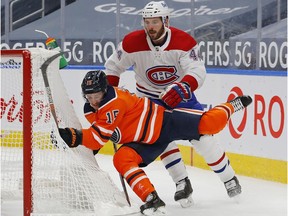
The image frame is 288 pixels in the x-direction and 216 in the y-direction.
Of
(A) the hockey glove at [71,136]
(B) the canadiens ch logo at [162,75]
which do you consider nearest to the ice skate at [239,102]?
(B) the canadiens ch logo at [162,75]

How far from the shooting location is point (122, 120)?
4125 millimetres

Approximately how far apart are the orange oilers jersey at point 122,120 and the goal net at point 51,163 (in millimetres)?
123

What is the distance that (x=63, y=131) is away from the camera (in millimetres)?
3943

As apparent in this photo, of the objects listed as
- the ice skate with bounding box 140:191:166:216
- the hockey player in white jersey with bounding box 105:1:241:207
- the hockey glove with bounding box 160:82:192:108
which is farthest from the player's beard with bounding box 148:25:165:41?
the ice skate with bounding box 140:191:166:216

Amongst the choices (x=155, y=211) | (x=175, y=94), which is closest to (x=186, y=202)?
(x=155, y=211)

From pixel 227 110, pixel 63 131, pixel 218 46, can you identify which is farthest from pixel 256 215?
pixel 218 46

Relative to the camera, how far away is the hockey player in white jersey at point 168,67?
442cm

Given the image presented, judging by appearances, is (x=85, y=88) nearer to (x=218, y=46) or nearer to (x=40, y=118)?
(x=40, y=118)

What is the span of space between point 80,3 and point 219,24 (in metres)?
1.72

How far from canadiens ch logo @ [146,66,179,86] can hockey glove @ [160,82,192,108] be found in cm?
33

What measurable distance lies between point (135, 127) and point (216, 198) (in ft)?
2.70

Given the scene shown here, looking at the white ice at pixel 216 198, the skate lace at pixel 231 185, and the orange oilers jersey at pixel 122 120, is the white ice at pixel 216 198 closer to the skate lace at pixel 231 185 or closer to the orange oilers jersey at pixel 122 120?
the skate lace at pixel 231 185

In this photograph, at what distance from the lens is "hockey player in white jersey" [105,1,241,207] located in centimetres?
442

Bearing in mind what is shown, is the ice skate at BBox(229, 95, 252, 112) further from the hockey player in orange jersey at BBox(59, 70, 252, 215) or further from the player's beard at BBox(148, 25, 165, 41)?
the player's beard at BBox(148, 25, 165, 41)
